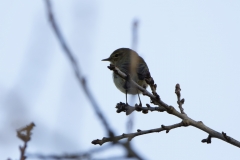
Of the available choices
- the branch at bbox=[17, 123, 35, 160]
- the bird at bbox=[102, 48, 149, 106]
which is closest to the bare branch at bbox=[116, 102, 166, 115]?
the bird at bbox=[102, 48, 149, 106]

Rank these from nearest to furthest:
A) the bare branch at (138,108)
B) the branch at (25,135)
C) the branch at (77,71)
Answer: the branch at (77,71), the branch at (25,135), the bare branch at (138,108)

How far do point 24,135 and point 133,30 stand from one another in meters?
1.04

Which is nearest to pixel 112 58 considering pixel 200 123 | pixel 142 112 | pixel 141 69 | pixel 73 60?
pixel 141 69

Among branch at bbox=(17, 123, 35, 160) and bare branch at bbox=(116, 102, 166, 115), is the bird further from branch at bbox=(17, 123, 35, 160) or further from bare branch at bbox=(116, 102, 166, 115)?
branch at bbox=(17, 123, 35, 160)

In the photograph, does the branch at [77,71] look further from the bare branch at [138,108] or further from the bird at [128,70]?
the bare branch at [138,108]

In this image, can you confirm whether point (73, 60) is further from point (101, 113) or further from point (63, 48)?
point (101, 113)

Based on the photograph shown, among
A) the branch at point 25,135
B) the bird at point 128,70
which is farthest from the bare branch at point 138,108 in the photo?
the branch at point 25,135

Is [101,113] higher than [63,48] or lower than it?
lower

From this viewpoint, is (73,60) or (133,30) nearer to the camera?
(73,60)

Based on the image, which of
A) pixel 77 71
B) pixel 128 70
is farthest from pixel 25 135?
pixel 128 70

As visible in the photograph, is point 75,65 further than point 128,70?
No

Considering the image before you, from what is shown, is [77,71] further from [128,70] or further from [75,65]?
[128,70]

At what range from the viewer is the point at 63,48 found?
214 cm

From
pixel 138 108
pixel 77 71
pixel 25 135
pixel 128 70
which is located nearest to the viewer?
pixel 77 71
